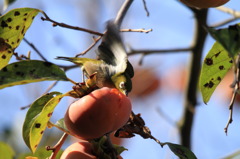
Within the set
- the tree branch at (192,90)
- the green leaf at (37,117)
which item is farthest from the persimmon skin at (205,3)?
the tree branch at (192,90)

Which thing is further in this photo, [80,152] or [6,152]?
[6,152]

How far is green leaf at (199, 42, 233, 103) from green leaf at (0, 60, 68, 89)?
0.31 meters

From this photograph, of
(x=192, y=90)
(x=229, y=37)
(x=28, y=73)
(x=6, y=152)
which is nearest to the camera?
(x=229, y=37)

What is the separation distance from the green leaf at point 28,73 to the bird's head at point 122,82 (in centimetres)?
11

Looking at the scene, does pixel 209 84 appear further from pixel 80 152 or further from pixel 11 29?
pixel 11 29

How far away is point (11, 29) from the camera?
1.05 m

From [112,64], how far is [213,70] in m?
0.27

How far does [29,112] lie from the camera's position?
0.94 m

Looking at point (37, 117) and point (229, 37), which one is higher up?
point (229, 37)

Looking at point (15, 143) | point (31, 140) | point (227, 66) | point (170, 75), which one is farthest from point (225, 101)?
point (31, 140)

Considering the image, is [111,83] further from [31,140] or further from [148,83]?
[148,83]

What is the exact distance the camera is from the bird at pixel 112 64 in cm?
85

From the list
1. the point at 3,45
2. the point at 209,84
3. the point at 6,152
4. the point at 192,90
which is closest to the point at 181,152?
the point at 209,84

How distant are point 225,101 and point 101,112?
7.51 feet
